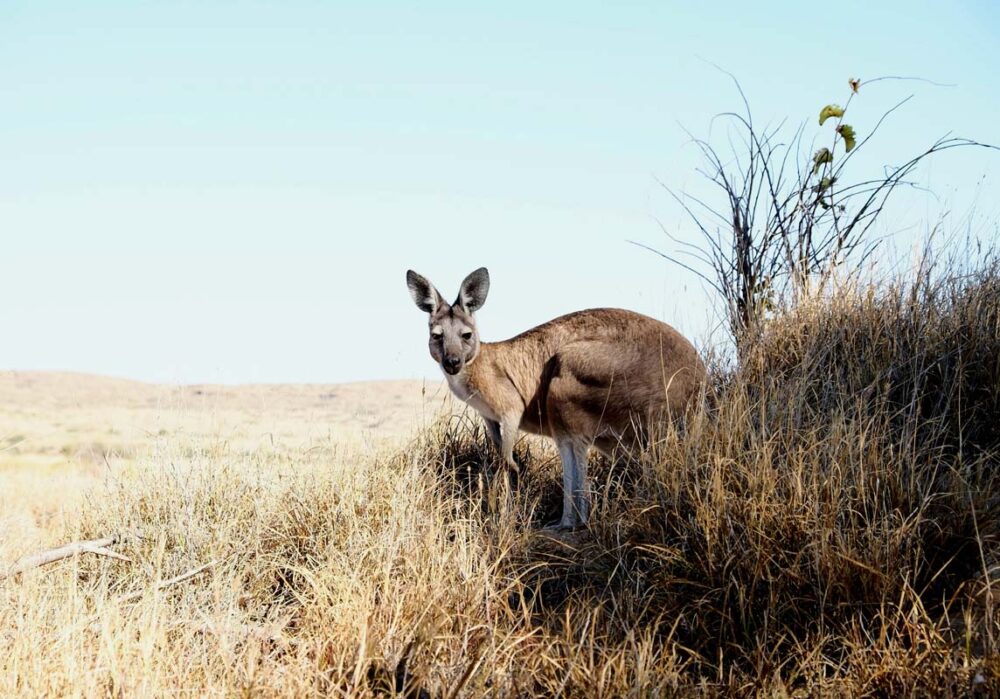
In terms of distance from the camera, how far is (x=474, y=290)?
30.5ft

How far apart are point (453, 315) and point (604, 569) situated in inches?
130

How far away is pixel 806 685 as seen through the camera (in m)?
5.56

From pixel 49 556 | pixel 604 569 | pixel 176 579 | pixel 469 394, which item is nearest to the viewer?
pixel 176 579

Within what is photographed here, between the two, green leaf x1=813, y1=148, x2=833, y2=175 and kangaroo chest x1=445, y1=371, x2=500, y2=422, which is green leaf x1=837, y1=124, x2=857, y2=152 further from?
kangaroo chest x1=445, y1=371, x2=500, y2=422

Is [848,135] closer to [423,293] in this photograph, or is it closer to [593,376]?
[593,376]

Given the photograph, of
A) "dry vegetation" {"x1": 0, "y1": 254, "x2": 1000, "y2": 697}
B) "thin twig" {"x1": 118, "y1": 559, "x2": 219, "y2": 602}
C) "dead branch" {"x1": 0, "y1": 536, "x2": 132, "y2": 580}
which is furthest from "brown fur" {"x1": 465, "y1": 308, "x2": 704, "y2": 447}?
"dead branch" {"x1": 0, "y1": 536, "x2": 132, "y2": 580}

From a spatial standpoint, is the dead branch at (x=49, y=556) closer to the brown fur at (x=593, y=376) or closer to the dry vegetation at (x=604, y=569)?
the dry vegetation at (x=604, y=569)

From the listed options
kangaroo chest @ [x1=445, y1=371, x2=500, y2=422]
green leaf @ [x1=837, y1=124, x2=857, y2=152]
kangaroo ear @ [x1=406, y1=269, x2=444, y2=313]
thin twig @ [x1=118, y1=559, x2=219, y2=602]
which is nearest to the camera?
thin twig @ [x1=118, y1=559, x2=219, y2=602]

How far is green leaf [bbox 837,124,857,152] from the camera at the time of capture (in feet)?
33.8

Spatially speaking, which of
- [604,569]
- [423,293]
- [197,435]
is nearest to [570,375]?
[423,293]

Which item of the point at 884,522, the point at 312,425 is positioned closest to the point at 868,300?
the point at 884,522

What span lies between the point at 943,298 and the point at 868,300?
76 centimetres

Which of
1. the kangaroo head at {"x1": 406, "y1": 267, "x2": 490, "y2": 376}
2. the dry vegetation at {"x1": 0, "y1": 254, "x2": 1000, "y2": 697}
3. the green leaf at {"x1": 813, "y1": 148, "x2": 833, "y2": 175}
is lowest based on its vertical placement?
the dry vegetation at {"x1": 0, "y1": 254, "x2": 1000, "y2": 697}

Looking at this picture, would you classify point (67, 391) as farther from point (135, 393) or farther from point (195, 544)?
point (195, 544)
